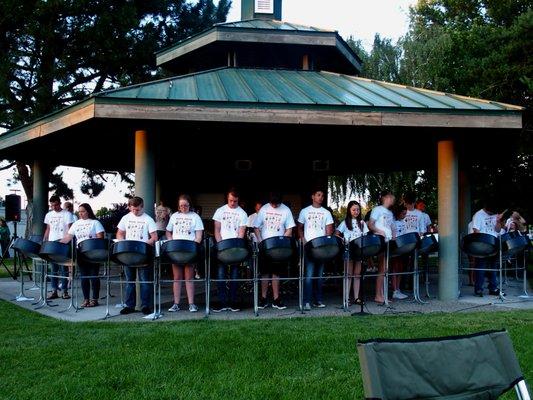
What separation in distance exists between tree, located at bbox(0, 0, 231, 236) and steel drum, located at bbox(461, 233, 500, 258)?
1203cm

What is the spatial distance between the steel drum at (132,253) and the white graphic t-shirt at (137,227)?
0.72 ft

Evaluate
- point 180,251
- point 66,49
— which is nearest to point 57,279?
point 180,251

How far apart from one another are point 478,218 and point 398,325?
3066 mm

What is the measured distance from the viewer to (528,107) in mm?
12031

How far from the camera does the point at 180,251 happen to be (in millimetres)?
6438

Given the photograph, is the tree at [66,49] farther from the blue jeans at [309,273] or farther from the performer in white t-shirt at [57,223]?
the blue jeans at [309,273]

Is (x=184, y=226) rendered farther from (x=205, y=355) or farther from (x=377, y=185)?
(x=377, y=185)

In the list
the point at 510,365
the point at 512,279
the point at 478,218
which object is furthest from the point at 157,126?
the point at 512,279

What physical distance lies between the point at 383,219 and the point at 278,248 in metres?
1.60

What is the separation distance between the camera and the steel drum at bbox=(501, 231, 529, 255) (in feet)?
25.7

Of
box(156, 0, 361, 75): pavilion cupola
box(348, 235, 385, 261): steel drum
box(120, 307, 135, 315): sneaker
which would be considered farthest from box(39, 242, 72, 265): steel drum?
box(156, 0, 361, 75): pavilion cupola

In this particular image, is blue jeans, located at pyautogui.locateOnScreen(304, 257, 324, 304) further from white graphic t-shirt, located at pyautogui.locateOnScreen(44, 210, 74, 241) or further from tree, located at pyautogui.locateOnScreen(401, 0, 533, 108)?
tree, located at pyautogui.locateOnScreen(401, 0, 533, 108)

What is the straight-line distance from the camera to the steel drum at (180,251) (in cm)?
641

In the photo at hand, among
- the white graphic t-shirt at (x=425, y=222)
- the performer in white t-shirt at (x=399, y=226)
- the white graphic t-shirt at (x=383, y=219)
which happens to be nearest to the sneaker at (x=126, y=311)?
the white graphic t-shirt at (x=383, y=219)
